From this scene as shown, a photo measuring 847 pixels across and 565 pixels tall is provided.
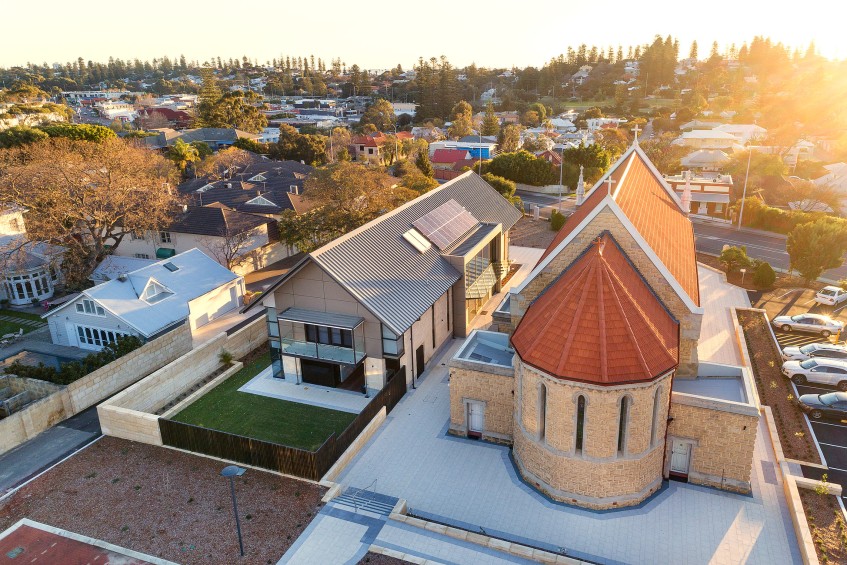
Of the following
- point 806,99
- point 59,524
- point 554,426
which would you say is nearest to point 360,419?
point 554,426

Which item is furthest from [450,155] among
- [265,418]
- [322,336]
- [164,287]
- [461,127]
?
[265,418]

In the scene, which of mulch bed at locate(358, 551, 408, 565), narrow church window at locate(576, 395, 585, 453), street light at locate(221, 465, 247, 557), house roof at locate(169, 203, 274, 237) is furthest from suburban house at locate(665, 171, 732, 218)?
street light at locate(221, 465, 247, 557)

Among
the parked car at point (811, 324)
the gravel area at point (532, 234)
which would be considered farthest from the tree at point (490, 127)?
the parked car at point (811, 324)

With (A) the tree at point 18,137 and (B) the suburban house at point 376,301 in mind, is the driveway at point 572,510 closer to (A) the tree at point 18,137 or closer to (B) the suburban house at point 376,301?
(B) the suburban house at point 376,301

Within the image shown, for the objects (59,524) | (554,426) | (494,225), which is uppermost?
(494,225)

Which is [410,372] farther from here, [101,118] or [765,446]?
[101,118]

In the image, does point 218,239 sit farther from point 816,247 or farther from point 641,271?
point 816,247
